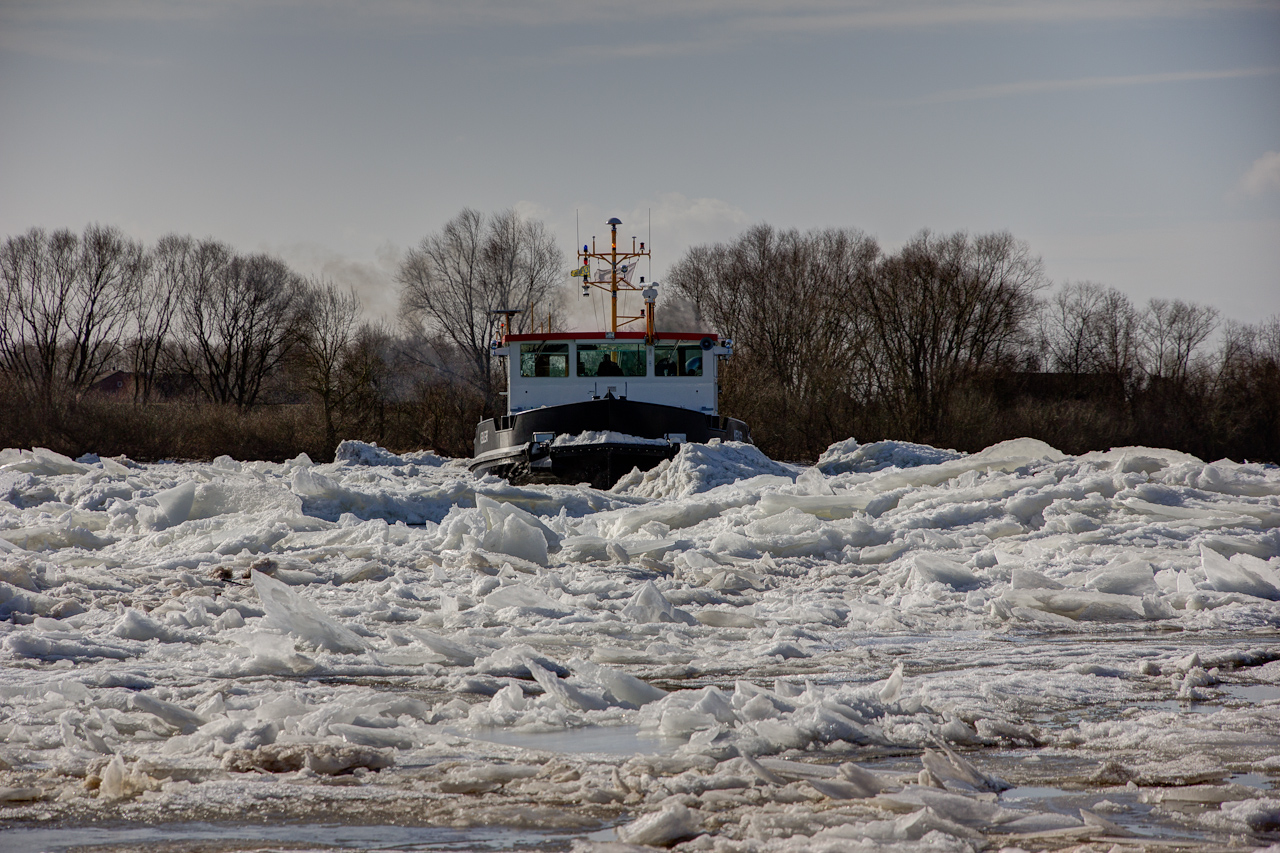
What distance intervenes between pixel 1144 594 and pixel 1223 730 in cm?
280

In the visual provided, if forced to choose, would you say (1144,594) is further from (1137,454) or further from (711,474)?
(711,474)

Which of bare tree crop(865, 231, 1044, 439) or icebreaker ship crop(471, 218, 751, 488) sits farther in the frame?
bare tree crop(865, 231, 1044, 439)

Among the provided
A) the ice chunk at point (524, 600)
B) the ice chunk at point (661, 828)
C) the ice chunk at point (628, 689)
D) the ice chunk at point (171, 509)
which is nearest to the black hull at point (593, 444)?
the ice chunk at point (171, 509)

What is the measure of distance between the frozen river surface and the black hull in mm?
4199

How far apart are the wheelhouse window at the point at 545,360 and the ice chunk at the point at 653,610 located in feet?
35.6

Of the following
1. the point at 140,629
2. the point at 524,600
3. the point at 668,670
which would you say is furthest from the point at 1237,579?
the point at 140,629

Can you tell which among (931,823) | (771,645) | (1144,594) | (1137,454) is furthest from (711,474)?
(931,823)

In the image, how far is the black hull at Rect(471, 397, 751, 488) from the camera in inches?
538

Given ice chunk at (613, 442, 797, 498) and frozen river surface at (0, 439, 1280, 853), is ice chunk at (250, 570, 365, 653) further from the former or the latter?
ice chunk at (613, 442, 797, 498)

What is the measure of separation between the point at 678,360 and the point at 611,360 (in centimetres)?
103

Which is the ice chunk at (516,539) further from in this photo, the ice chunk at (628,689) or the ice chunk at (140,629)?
the ice chunk at (628,689)

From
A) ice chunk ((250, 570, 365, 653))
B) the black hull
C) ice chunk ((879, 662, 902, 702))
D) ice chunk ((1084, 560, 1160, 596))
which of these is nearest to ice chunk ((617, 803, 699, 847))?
ice chunk ((879, 662, 902, 702))

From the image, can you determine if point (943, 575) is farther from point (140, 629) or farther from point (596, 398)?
point (596, 398)

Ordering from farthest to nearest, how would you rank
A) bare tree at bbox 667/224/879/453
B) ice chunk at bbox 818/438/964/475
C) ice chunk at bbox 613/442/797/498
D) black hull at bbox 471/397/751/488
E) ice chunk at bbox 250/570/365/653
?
bare tree at bbox 667/224/879/453
ice chunk at bbox 818/438/964/475
black hull at bbox 471/397/751/488
ice chunk at bbox 613/442/797/498
ice chunk at bbox 250/570/365/653
